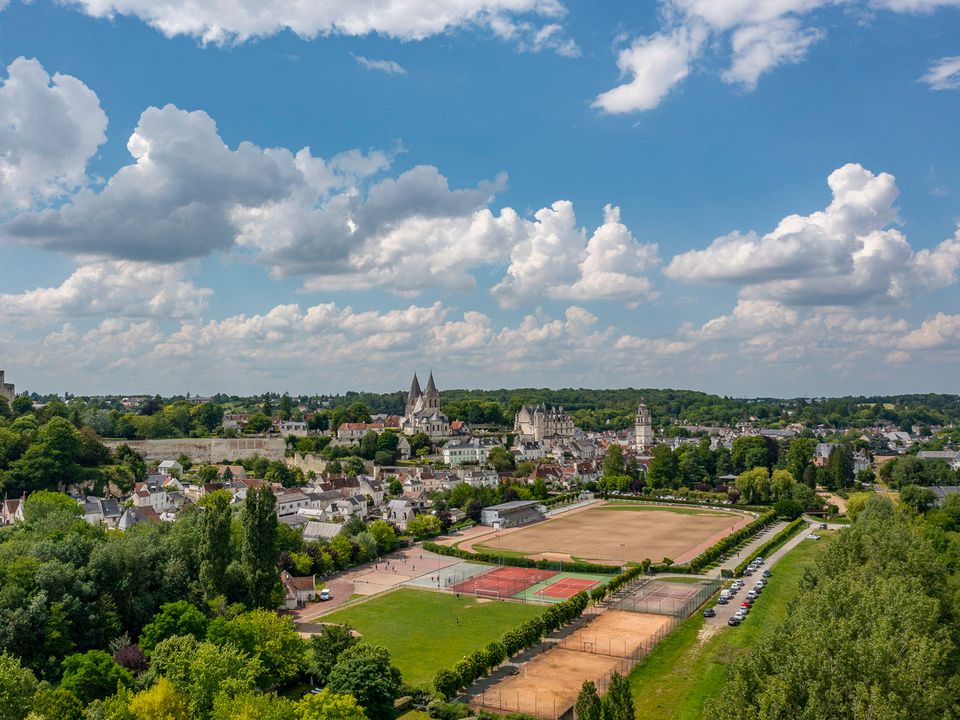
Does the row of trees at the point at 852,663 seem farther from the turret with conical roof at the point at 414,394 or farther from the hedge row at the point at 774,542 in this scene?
the turret with conical roof at the point at 414,394

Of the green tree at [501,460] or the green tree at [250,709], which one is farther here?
the green tree at [501,460]

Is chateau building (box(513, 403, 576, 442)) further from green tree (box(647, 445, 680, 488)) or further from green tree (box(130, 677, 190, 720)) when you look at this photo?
green tree (box(130, 677, 190, 720))

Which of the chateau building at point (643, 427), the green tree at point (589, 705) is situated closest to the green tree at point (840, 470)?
the chateau building at point (643, 427)

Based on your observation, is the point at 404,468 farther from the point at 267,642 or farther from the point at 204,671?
A: the point at 204,671

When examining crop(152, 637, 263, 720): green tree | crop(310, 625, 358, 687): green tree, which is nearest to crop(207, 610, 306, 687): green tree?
crop(310, 625, 358, 687): green tree

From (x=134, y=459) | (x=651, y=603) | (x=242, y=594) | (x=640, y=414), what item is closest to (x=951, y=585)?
(x=651, y=603)

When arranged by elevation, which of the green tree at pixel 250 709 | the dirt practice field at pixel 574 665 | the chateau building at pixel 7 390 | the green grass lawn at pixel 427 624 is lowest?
the green grass lawn at pixel 427 624

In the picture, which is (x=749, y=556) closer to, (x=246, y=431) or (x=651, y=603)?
(x=651, y=603)
